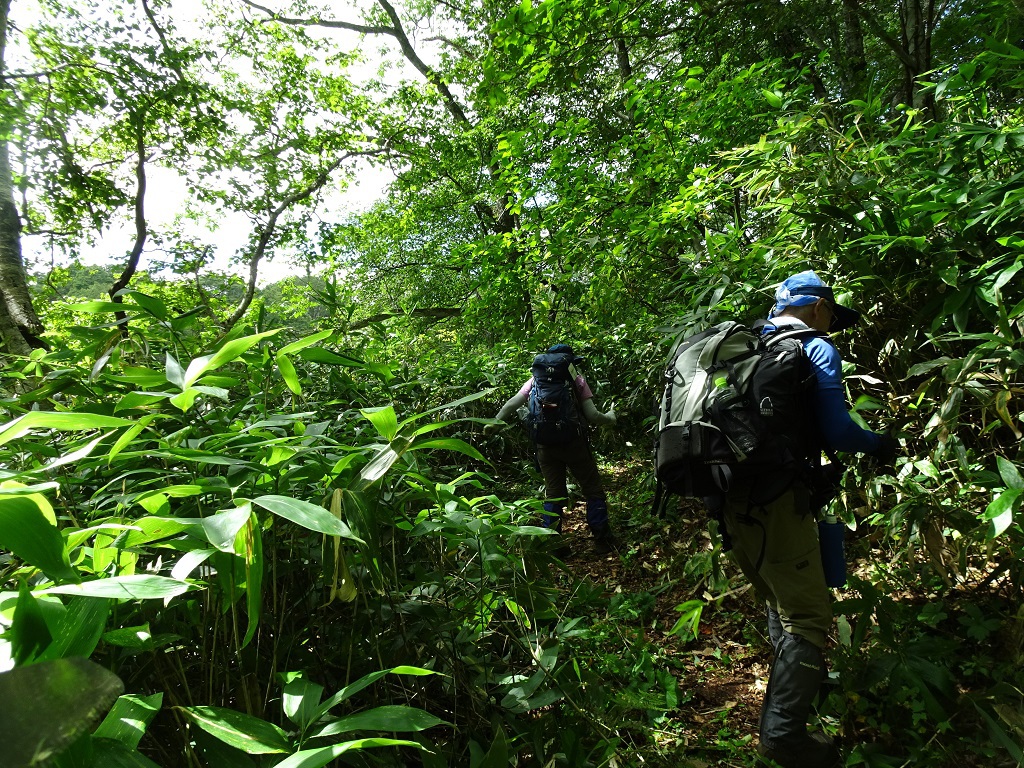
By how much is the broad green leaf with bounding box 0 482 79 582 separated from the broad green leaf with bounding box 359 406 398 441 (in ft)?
1.80

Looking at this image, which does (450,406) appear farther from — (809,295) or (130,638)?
(809,295)

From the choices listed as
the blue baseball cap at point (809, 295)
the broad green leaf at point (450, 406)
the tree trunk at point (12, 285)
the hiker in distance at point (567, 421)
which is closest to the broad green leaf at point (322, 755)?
the broad green leaf at point (450, 406)

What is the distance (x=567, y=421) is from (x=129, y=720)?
389cm

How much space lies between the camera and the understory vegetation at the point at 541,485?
1001mm

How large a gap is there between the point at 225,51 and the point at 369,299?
6078 mm

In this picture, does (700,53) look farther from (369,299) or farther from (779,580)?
(369,299)

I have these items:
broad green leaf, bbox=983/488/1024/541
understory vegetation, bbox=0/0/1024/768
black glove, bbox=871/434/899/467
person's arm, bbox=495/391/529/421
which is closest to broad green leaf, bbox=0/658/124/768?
understory vegetation, bbox=0/0/1024/768

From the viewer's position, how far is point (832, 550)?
248 cm

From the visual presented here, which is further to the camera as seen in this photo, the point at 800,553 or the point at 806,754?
the point at 800,553

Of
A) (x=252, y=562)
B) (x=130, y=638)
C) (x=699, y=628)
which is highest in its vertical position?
(x=252, y=562)

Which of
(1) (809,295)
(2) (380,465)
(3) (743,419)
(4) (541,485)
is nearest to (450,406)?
(2) (380,465)

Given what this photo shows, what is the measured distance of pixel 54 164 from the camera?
796 centimetres

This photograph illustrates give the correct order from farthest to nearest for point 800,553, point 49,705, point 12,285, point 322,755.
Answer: point 12,285, point 800,553, point 322,755, point 49,705

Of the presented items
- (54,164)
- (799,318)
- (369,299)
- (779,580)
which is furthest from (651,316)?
(369,299)
